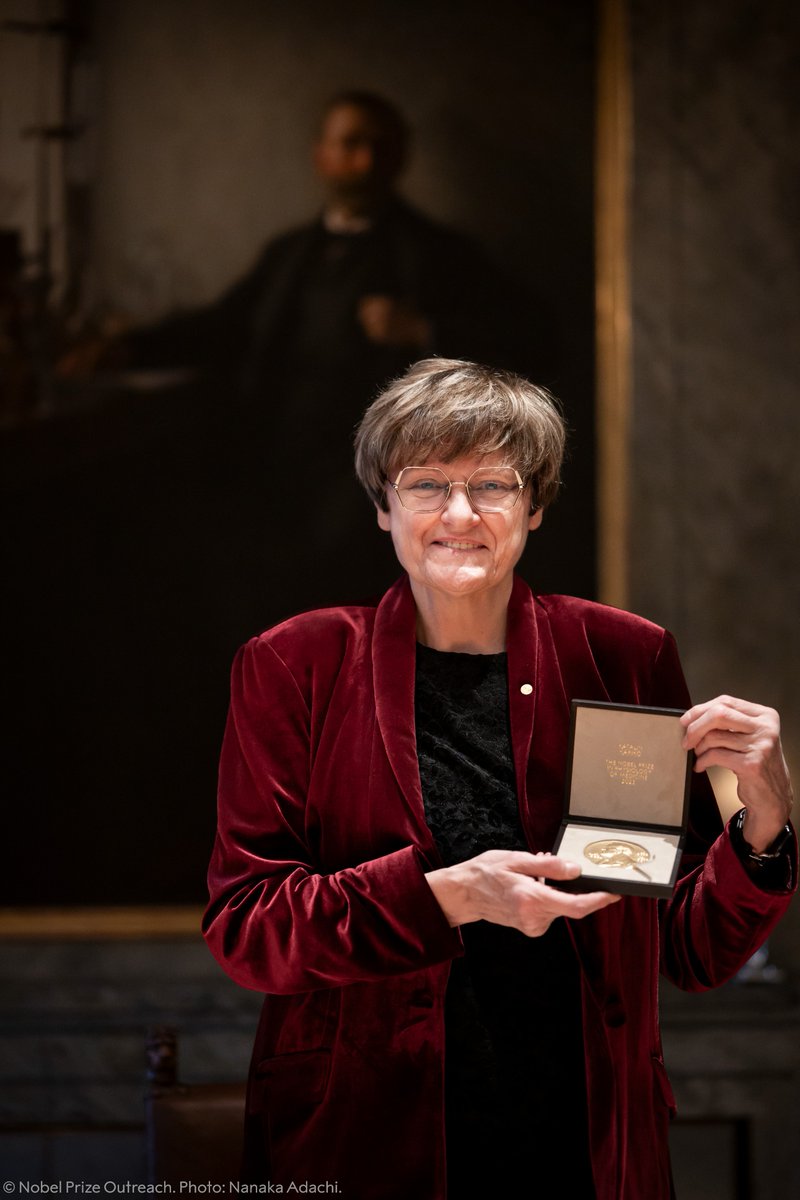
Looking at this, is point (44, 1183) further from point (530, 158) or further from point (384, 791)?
point (530, 158)

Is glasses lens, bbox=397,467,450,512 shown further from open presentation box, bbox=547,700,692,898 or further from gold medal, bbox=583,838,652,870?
gold medal, bbox=583,838,652,870

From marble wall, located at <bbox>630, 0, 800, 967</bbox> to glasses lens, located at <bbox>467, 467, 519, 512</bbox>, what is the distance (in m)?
2.63

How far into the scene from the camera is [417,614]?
2314 millimetres

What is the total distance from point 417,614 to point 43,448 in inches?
106

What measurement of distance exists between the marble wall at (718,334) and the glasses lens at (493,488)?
2.63m

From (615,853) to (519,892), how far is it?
0.65ft

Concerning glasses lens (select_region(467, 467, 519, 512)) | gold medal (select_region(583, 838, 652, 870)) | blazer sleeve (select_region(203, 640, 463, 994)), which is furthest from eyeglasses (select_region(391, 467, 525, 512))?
gold medal (select_region(583, 838, 652, 870))

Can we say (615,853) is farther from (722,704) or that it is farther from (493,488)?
(493,488)

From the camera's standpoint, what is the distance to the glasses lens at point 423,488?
7.12ft

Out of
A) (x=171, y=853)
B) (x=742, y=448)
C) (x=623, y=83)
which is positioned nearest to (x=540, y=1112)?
(x=171, y=853)

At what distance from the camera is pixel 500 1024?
2025 mm

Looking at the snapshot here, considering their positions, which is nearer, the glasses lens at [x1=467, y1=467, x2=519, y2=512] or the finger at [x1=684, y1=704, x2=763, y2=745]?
the finger at [x1=684, y1=704, x2=763, y2=745]

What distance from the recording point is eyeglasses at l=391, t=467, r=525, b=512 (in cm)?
217

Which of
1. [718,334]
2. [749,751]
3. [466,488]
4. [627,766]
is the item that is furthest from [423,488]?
[718,334]
